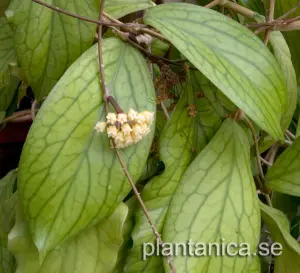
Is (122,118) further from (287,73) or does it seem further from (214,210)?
(287,73)

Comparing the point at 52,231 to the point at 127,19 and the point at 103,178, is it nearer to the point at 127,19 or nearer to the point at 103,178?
the point at 103,178

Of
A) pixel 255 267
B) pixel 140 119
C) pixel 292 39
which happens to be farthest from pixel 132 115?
pixel 292 39

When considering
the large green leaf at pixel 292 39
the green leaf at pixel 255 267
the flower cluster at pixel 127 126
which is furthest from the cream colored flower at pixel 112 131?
the large green leaf at pixel 292 39

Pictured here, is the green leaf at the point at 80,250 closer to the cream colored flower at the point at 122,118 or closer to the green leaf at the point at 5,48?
the cream colored flower at the point at 122,118

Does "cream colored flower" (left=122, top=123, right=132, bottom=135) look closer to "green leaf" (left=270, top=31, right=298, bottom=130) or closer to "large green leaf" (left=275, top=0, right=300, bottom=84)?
"green leaf" (left=270, top=31, right=298, bottom=130)

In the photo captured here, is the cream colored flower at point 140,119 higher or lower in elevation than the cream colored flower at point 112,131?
higher

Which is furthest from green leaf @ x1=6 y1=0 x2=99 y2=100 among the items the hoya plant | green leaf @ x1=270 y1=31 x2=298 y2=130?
green leaf @ x1=270 y1=31 x2=298 y2=130

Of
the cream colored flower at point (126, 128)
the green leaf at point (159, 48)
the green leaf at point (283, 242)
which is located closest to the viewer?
the cream colored flower at point (126, 128)

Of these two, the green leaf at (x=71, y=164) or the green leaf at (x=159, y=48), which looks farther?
the green leaf at (x=159, y=48)
